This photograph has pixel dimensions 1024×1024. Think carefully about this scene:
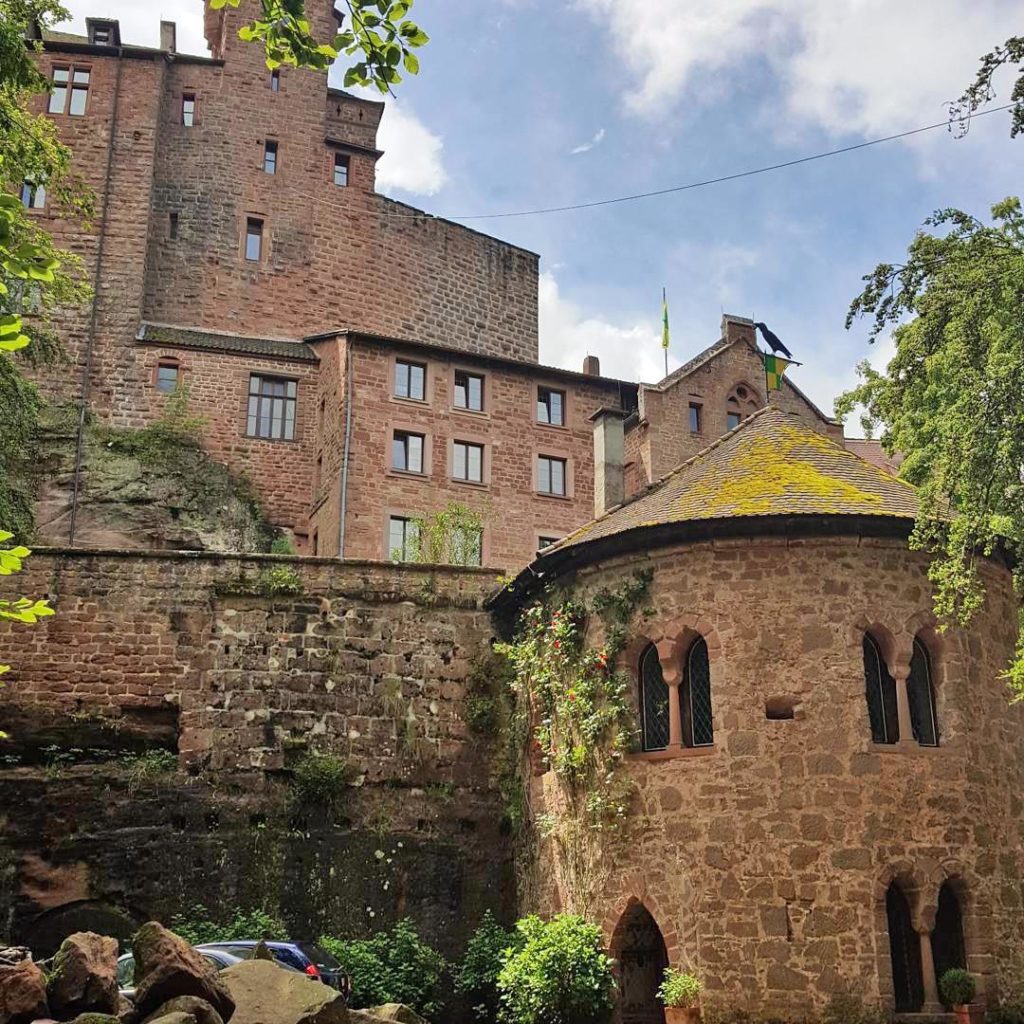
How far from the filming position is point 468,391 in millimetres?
Answer: 36156

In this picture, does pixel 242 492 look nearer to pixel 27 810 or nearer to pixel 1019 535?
pixel 27 810

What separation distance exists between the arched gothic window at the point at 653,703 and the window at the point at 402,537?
14.6 metres

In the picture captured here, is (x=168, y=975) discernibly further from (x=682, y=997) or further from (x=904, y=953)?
(x=904, y=953)

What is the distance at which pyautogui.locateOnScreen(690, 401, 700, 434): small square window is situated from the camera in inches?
1471

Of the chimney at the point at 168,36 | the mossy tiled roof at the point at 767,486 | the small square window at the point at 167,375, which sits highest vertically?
the chimney at the point at 168,36

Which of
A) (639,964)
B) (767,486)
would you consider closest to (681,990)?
(639,964)

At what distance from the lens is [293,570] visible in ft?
68.7

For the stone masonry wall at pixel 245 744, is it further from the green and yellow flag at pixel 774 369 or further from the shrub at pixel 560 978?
the green and yellow flag at pixel 774 369

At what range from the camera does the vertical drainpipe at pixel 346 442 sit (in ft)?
108

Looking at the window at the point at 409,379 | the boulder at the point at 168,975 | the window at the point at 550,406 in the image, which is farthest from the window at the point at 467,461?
the boulder at the point at 168,975

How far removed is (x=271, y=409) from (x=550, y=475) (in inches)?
329

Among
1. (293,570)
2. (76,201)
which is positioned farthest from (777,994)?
(76,201)

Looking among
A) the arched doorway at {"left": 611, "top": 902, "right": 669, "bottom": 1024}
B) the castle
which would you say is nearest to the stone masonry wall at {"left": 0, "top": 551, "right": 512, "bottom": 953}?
the castle

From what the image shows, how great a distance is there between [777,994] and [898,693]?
4.32m
